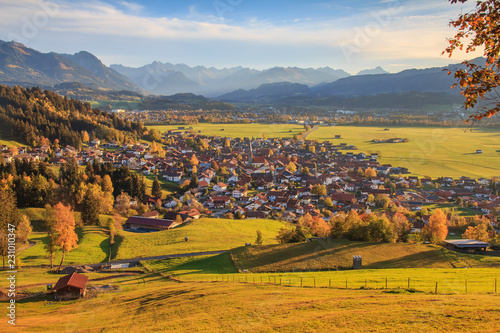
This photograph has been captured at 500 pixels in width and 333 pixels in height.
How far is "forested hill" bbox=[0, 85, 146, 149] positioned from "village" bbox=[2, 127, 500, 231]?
22.9ft

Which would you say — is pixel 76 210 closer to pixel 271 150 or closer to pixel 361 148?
pixel 271 150

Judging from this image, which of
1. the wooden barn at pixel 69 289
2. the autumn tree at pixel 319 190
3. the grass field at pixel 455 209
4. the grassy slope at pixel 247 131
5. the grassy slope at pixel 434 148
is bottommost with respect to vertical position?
the grass field at pixel 455 209

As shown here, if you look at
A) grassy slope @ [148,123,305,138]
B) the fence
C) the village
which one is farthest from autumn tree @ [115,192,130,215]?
grassy slope @ [148,123,305,138]

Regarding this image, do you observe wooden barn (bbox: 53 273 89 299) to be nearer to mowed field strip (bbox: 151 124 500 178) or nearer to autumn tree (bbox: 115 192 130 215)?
autumn tree (bbox: 115 192 130 215)

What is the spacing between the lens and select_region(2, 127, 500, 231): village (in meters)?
57.4

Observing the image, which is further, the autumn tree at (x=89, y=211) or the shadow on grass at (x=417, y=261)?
the autumn tree at (x=89, y=211)

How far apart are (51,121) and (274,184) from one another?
262 ft

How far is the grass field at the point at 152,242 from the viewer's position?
3250 centimetres

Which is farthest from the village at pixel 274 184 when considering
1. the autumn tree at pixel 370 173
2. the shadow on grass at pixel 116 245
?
the shadow on grass at pixel 116 245

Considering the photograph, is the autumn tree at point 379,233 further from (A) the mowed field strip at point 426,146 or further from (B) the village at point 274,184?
(A) the mowed field strip at point 426,146

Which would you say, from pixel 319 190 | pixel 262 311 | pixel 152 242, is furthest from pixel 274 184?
pixel 262 311

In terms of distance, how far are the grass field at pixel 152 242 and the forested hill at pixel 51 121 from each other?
209 feet

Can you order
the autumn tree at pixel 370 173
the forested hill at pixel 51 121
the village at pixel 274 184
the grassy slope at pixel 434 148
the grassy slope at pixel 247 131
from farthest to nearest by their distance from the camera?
the grassy slope at pixel 247 131
the forested hill at pixel 51 121
the grassy slope at pixel 434 148
the autumn tree at pixel 370 173
the village at pixel 274 184

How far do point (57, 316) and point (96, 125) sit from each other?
11137 centimetres
